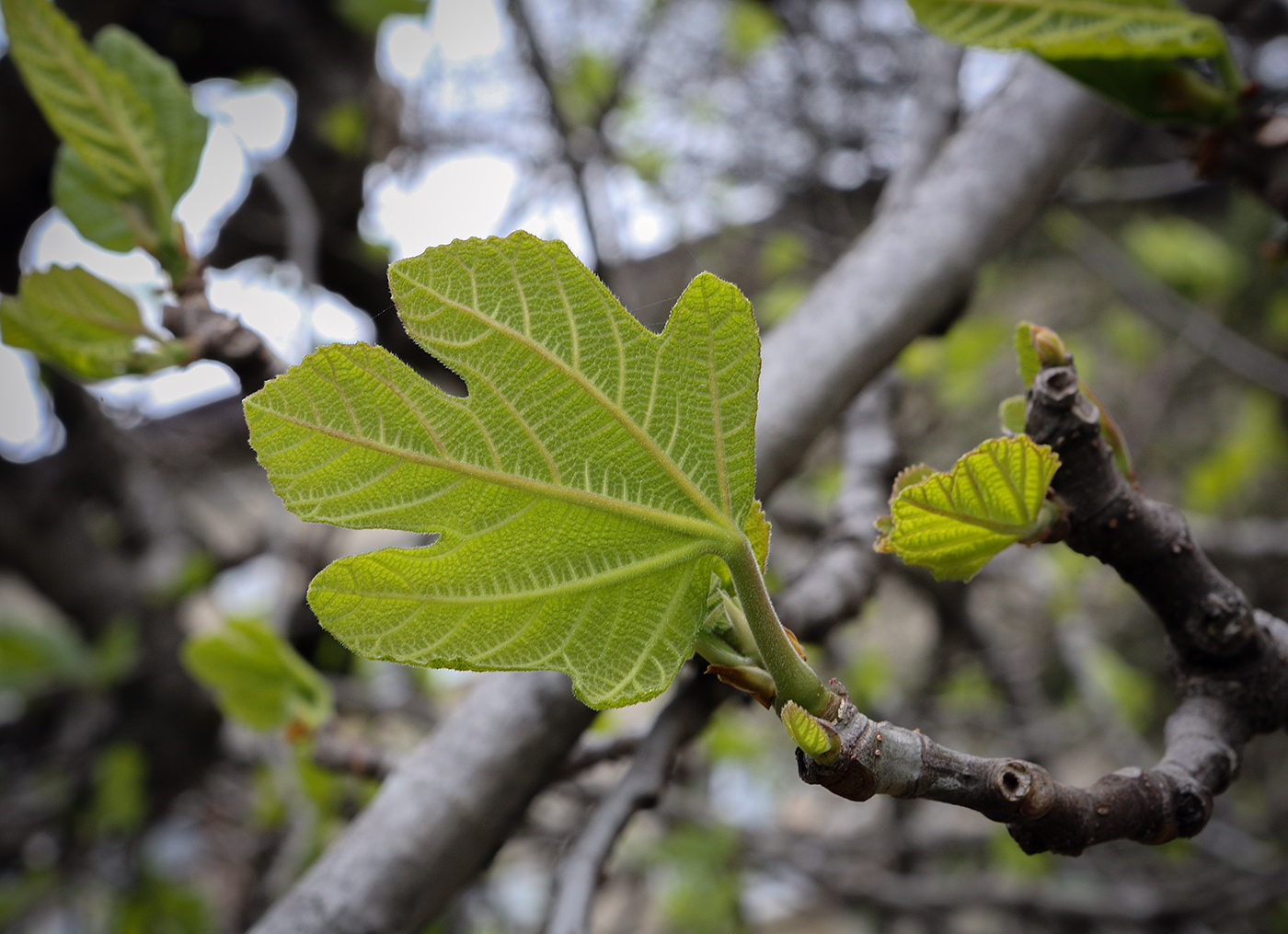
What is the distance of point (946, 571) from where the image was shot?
45 centimetres

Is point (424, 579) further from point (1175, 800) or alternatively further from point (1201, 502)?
point (1201, 502)

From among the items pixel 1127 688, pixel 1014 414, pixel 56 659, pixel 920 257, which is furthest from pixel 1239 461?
pixel 56 659

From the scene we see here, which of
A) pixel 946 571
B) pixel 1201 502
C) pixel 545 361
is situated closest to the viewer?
pixel 545 361

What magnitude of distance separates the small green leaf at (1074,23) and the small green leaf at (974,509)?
0.35 m

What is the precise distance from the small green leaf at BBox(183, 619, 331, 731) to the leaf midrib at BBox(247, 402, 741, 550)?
57cm

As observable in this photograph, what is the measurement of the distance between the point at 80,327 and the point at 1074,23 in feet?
2.62

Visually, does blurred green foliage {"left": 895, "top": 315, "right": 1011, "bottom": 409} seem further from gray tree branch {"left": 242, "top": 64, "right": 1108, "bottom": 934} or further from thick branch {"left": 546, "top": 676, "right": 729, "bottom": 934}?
thick branch {"left": 546, "top": 676, "right": 729, "bottom": 934}

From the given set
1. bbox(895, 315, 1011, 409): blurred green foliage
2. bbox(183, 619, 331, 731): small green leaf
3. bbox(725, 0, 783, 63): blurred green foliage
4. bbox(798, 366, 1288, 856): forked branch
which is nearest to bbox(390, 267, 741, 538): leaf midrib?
bbox(798, 366, 1288, 856): forked branch

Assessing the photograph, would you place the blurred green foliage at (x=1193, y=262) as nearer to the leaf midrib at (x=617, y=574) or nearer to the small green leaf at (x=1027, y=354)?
the small green leaf at (x=1027, y=354)

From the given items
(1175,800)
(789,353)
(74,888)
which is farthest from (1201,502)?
(74,888)

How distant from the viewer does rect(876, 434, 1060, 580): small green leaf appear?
0.40 metres

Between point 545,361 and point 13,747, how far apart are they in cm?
259

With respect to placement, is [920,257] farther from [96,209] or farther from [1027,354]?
[96,209]

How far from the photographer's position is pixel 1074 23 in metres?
0.62
